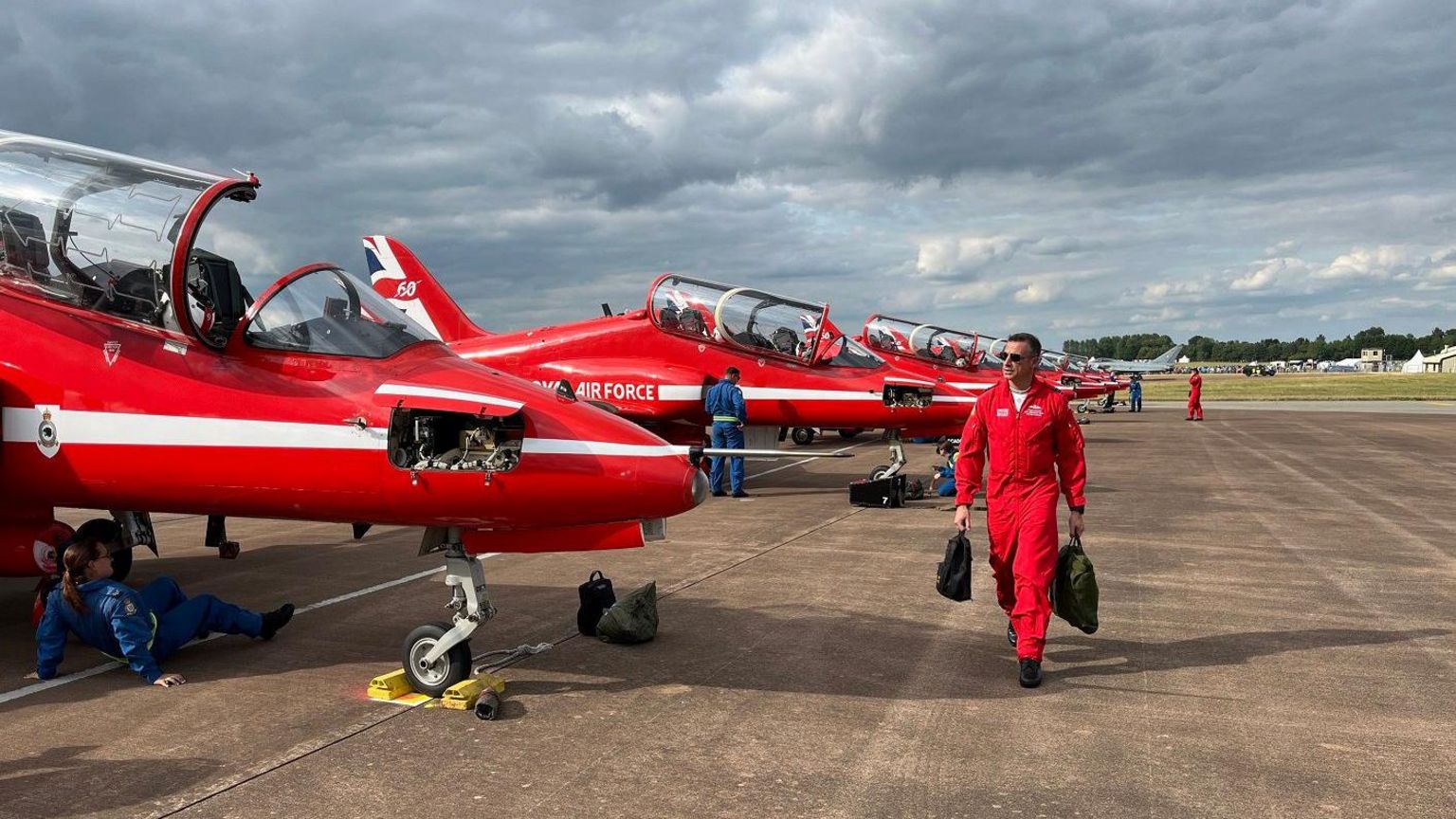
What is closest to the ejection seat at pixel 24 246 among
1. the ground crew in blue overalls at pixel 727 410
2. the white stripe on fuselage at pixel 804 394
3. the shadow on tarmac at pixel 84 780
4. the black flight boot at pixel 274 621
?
the black flight boot at pixel 274 621

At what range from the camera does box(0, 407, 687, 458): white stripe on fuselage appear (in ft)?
17.1

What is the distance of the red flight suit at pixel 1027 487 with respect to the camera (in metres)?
5.60

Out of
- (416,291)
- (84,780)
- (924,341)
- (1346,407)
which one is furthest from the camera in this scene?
(1346,407)

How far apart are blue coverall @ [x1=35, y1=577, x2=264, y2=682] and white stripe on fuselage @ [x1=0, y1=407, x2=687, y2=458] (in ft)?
2.88

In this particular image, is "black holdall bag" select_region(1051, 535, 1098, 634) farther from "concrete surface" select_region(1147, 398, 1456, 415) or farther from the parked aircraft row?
"concrete surface" select_region(1147, 398, 1456, 415)

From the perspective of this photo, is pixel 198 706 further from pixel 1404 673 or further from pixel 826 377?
pixel 826 377

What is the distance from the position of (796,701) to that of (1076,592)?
71.4 inches

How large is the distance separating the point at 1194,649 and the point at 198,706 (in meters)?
5.88

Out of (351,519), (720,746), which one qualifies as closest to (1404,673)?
(720,746)

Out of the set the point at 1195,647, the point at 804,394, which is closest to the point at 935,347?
the point at 804,394

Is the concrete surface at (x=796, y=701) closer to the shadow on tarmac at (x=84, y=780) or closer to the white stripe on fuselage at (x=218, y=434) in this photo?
the shadow on tarmac at (x=84, y=780)

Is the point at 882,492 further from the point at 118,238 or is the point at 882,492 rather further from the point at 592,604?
the point at 118,238

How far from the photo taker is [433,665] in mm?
5223

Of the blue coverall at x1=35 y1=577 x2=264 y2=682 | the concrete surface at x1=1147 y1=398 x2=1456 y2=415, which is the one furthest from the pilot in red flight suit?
the concrete surface at x1=1147 y1=398 x2=1456 y2=415
